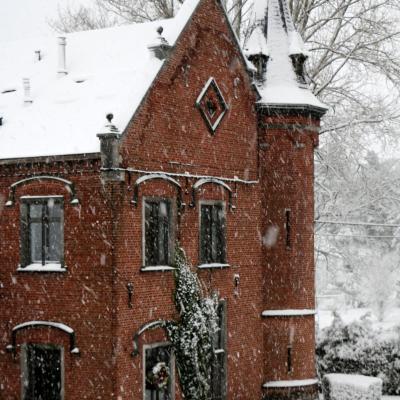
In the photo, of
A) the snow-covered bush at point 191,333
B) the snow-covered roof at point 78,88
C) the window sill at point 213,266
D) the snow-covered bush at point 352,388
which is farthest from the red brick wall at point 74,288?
the snow-covered bush at point 352,388

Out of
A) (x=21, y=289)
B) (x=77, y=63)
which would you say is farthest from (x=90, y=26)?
(x=21, y=289)

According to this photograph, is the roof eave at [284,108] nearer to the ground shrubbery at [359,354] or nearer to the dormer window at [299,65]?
the dormer window at [299,65]

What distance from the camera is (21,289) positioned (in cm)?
1891

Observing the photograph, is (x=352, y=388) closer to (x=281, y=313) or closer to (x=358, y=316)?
(x=281, y=313)

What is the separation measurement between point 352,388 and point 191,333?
656 cm

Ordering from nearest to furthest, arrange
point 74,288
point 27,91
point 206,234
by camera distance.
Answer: point 74,288
point 27,91
point 206,234

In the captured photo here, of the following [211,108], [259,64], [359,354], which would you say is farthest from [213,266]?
[359,354]

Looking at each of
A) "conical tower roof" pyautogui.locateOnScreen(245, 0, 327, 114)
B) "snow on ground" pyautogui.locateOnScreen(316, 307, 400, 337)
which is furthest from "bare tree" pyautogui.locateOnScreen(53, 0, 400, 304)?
"snow on ground" pyautogui.locateOnScreen(316, 307, 400, 337)

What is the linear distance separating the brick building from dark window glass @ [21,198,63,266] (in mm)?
30

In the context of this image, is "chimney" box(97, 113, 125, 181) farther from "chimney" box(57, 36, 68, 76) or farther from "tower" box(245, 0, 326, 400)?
"tower" box(245, 0, 326, 400)

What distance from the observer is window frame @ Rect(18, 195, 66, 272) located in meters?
18.4

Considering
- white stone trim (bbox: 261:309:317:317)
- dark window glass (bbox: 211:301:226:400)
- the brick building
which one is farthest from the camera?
white stone trim (bbox: 261:309:317:317)

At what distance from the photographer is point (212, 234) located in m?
21.1

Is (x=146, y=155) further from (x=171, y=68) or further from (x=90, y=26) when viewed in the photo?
(x=90, y=26)
